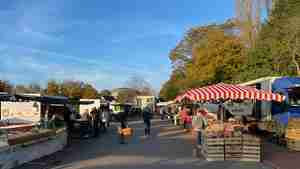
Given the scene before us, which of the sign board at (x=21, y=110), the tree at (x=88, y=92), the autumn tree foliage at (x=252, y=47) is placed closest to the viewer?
the sign board at (x=21, y=110)

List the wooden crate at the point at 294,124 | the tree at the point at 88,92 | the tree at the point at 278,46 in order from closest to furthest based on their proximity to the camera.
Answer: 1. the wooden crate at the point at 294,124
2. the tree at the point at 278,46
3. the tree at the point at 88,92

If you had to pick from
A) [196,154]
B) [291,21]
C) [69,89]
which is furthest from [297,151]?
[69,89]

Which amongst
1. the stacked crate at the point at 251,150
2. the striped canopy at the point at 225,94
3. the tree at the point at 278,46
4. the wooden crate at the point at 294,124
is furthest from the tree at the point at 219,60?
the stacked crate at the point at 251,150

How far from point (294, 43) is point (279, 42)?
3.77 meters

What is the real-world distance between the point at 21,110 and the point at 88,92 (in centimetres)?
6628

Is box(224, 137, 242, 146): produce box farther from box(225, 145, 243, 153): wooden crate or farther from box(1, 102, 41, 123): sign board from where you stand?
box(1, 102, 41, 123): sign board

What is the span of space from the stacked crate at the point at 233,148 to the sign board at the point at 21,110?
17292 mm

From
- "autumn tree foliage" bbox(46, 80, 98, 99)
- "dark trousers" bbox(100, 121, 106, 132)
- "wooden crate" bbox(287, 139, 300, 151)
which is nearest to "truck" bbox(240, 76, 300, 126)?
"wooden crate" bbox(287, 139, 300, 151)

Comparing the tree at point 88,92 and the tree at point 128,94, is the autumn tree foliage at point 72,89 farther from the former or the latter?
the tree at point 128,94

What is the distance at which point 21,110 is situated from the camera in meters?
32.0

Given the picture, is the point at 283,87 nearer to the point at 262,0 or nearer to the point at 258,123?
the point at 258,123

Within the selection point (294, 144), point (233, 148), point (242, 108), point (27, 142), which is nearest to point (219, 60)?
point (242, 108)

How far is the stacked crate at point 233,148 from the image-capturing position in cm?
1570

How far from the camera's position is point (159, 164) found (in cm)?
1417
